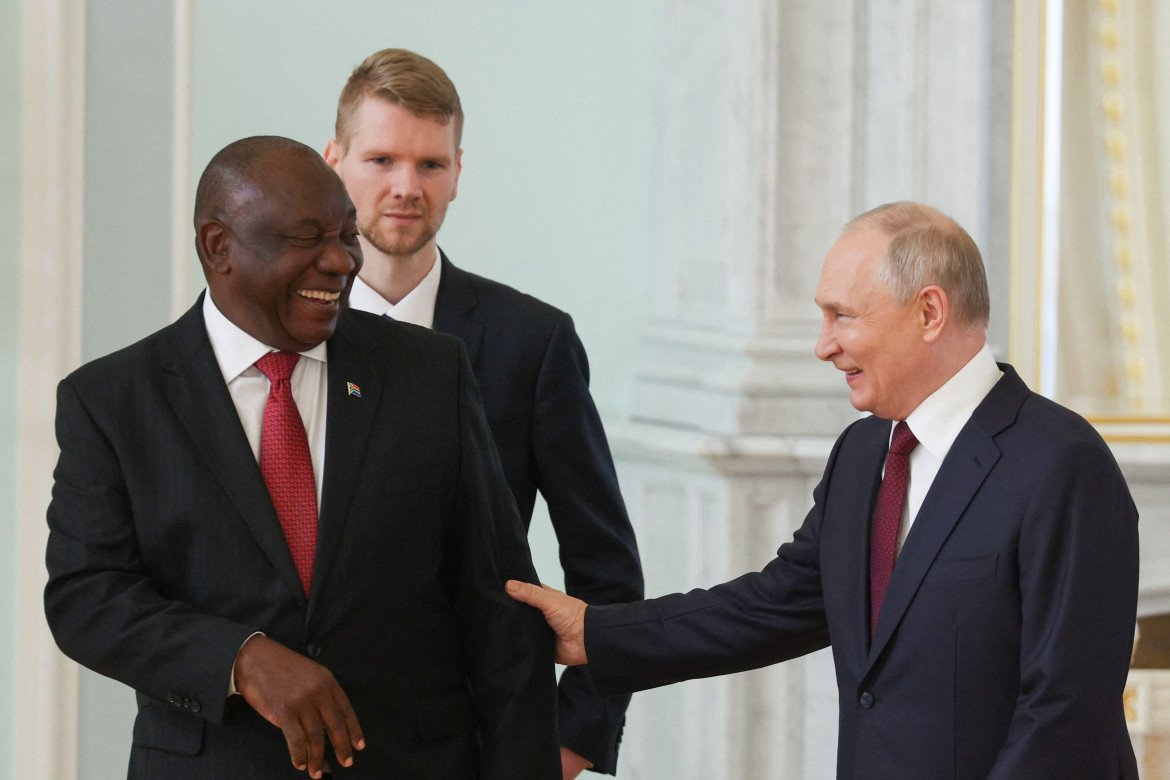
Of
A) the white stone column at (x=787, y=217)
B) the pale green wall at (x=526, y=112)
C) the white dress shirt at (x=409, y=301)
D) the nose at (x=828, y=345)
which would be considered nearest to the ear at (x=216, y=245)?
the white dress shirt at (x=409, y=301)

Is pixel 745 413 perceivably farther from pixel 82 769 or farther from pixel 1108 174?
pixel 82 769

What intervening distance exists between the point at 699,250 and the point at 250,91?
1.37 meters

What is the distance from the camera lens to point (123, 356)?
6.15 ft

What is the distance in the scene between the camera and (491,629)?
200 centimetres

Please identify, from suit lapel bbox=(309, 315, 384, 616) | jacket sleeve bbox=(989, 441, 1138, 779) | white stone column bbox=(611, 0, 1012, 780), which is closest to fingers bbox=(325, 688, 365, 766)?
suit lapel bbox=(309, 315, 384, 616)

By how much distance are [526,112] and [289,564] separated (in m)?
2.62

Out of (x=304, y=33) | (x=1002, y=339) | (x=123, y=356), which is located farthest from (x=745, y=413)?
(x=123, y=356)

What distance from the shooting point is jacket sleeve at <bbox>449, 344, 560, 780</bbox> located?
198cm

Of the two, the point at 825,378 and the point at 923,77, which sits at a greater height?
the point at 923,77

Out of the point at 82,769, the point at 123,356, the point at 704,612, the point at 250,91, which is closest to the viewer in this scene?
the point at 123,356

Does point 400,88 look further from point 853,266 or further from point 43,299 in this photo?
point 43,299

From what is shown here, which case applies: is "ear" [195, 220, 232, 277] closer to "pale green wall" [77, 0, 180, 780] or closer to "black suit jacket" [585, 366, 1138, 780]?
"black suit jacket" [585, 366, 1138, 780]

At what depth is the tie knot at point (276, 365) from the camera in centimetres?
188

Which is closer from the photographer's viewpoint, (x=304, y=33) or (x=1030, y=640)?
(x=1030, y=640)
